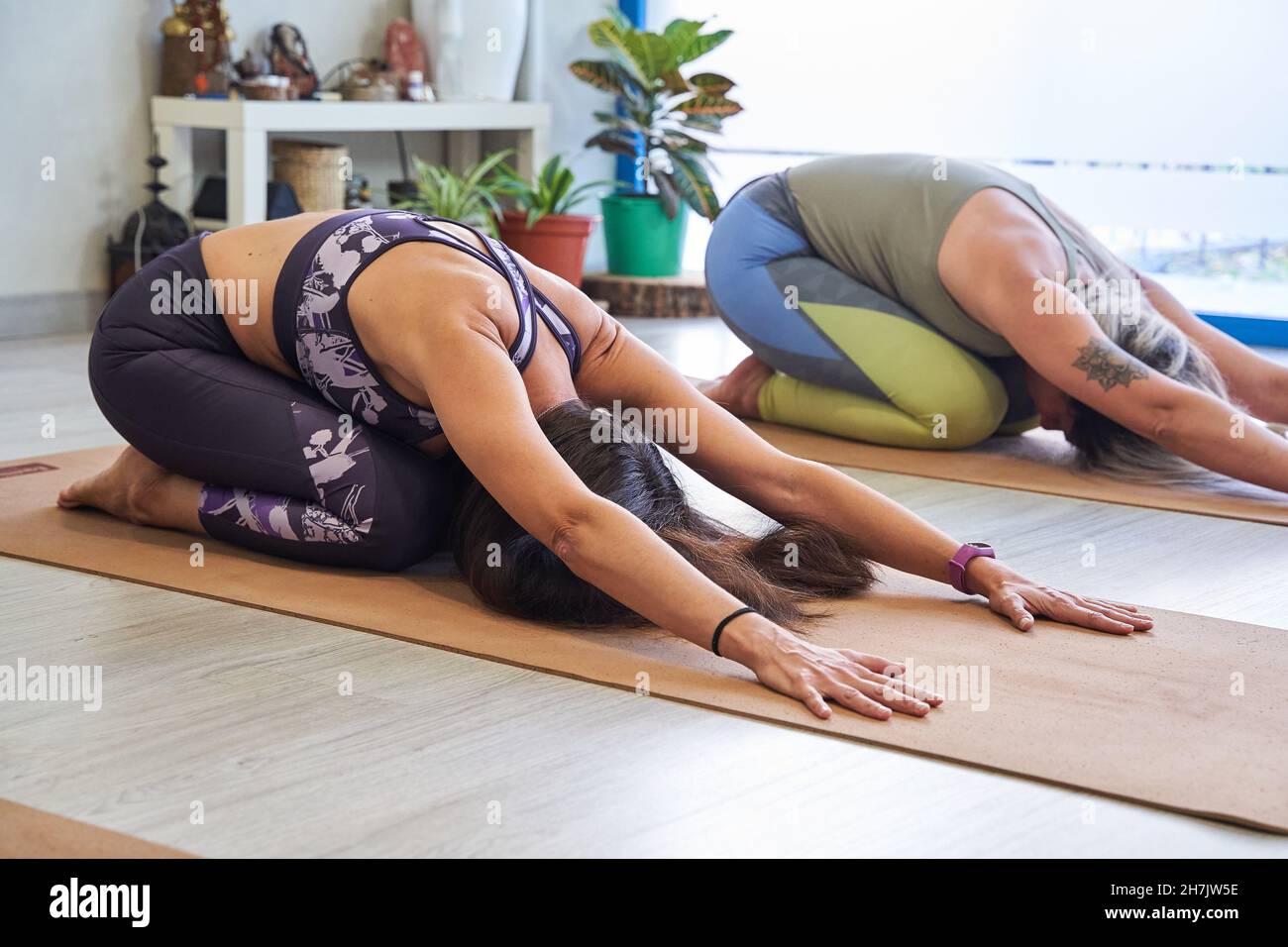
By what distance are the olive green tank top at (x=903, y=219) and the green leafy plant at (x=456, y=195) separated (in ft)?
6.23

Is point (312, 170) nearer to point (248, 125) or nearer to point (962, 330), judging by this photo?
point (248, 125)

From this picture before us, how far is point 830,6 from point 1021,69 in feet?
2.70

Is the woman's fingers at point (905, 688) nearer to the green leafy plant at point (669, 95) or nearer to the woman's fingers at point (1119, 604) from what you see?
the woman's fingers at point (1119, 604)

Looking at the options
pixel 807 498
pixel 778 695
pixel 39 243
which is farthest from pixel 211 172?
pixel 778 695

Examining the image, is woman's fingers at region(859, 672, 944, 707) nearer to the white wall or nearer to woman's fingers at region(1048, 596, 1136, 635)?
woman's fingers at region(1048, 596, 1136, 635)

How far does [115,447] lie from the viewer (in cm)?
303

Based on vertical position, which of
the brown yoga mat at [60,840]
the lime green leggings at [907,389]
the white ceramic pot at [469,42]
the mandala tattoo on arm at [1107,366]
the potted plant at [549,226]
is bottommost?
the brown yoga mat at [60,840]

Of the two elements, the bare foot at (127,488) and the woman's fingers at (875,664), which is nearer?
the woman's fingers at (875,664)

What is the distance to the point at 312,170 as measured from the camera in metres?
4.87

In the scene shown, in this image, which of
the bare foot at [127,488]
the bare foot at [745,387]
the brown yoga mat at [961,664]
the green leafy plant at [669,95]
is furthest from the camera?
the green leafy plant at [669,95]

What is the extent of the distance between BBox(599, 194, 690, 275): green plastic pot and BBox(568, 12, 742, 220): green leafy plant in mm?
92

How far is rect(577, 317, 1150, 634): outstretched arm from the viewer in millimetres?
2092

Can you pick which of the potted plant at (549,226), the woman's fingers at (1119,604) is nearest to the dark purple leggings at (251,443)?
the woman's fingers at (1119,604)

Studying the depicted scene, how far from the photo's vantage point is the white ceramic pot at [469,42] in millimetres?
5379
